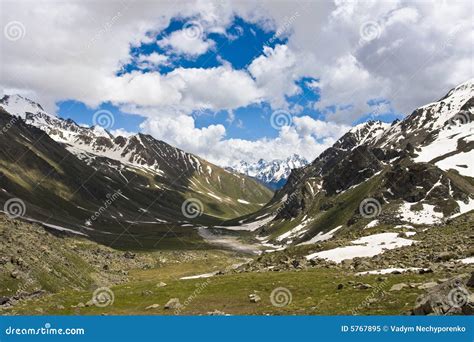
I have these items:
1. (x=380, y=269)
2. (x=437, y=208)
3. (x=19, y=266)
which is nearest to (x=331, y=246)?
(x=380, y=269)

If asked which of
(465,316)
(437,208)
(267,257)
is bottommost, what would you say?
(465,316)

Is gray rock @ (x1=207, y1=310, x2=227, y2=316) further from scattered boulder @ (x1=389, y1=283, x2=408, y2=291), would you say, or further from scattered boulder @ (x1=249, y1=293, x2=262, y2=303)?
scattered boulder @ (x1=389, y1=283, x2=408, y2=291)

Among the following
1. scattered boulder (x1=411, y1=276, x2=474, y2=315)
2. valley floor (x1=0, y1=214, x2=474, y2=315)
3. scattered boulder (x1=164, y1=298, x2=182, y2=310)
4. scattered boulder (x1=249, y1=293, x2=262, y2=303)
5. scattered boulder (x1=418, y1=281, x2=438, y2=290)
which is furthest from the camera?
scattered boulder (x1=164, y1=298, x2=182, y2=310)

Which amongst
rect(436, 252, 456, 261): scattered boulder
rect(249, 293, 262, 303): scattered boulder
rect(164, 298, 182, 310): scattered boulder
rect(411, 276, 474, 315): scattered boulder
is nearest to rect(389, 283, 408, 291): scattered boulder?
rect(411, 276, 474, 315): scattered boulder

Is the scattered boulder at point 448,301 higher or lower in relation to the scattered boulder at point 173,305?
higher

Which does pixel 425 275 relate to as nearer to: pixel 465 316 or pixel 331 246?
pixel 465 316

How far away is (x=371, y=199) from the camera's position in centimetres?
18862

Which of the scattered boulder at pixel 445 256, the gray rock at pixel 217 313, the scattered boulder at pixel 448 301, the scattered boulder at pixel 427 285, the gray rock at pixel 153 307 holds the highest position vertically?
the scattered boulder at pixel 445 256

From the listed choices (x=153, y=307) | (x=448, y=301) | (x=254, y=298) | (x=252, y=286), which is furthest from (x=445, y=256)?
(x=153, y=307)

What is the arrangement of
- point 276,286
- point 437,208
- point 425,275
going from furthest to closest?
point 437,208, point 276,286, point 425,275

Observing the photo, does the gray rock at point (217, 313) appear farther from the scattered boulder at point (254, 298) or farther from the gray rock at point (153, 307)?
the gray rock at point (153, 307)

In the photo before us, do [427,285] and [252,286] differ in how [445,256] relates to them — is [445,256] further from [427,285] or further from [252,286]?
[252,286]

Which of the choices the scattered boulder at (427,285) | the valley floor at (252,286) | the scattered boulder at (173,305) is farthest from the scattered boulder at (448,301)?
the scattered boulder at (173,305)

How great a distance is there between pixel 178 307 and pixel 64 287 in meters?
29.7
